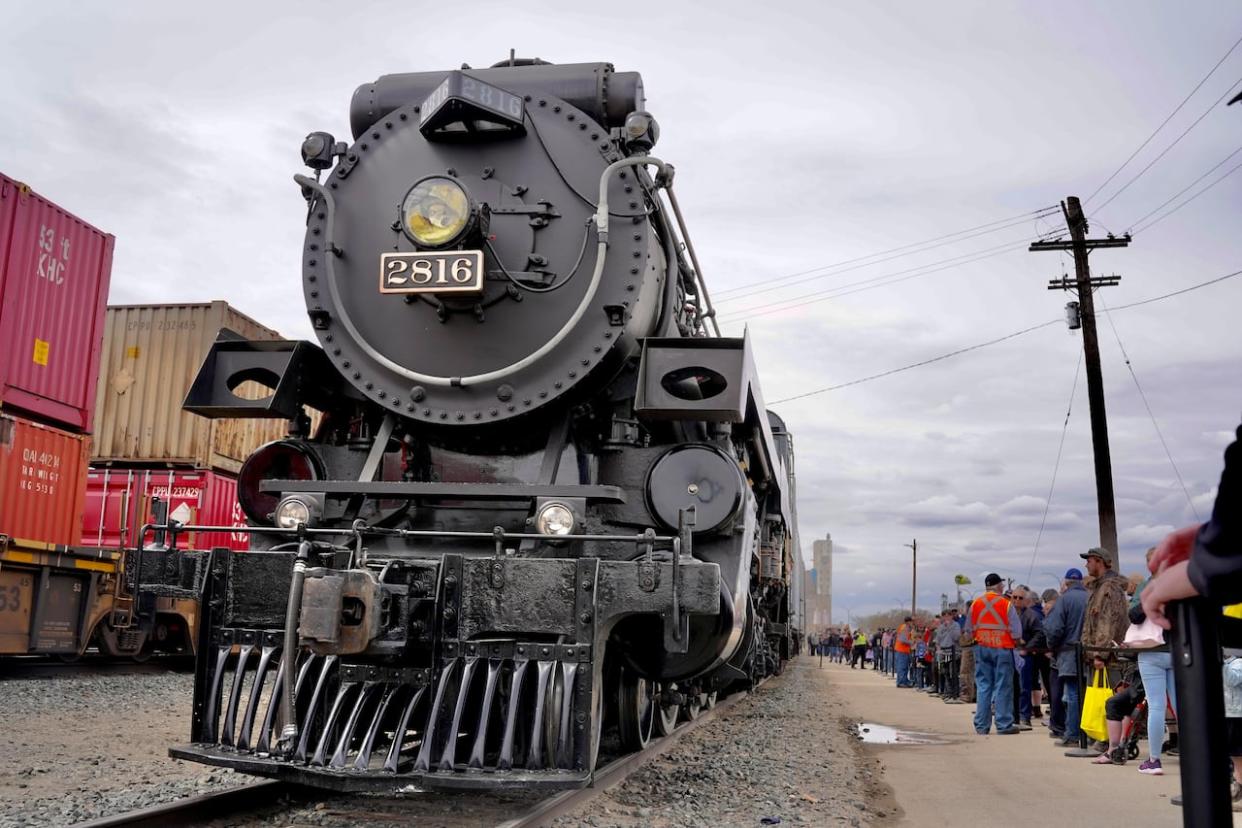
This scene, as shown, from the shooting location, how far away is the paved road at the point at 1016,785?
5184 mm

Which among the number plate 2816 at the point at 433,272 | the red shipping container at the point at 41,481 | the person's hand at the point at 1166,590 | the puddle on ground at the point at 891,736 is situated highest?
the number plate 2816 at the point at 433,272

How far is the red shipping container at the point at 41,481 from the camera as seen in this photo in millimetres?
9812

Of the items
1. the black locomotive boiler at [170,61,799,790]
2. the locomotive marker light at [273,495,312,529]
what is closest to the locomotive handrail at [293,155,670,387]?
the black locomotive boiler at [170,61,799,790]

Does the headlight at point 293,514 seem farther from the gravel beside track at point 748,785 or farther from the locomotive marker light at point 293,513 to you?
the gravel beside track at point 748,785

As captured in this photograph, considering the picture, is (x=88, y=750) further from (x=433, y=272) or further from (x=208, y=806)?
(x=433, y=272)

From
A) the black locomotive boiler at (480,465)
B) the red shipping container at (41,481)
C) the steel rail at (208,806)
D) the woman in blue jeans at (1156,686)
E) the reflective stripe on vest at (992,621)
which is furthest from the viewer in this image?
the red shipping container at (41,481)

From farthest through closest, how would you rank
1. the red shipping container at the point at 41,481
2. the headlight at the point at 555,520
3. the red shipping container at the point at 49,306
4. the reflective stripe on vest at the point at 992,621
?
the red shipping container at the point at 49,306
the red shipping container at the point at 41,481
the reflective stripe on vest at the point at 992,621
the headlight at the point at 555,520

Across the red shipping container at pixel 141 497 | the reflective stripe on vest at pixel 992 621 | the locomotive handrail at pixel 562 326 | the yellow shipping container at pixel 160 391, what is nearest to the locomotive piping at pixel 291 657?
the locomotive handrail at pixel 562 326

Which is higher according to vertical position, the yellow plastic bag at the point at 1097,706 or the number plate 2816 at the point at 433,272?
the number plate 2816 at the point at 433,272

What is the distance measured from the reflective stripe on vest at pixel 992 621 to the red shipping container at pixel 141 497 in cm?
846

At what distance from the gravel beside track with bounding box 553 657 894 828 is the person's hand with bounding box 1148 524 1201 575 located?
2920 millimetres

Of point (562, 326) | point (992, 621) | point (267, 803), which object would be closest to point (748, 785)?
point (267, 803)

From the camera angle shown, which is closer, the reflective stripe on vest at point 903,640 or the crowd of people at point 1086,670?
the crowd of people at point 1086,670

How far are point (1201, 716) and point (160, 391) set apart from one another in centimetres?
1416
